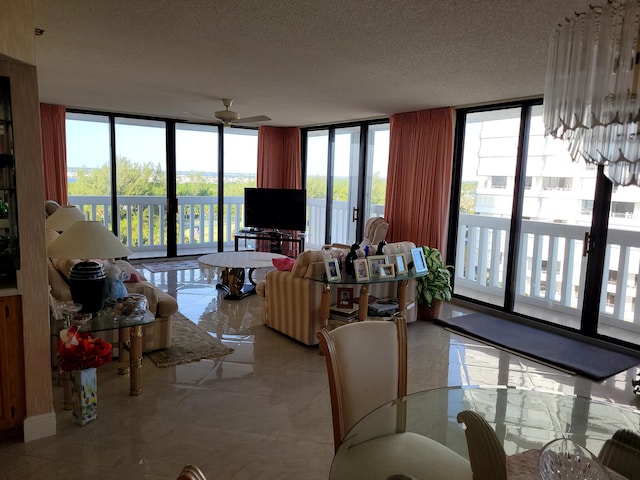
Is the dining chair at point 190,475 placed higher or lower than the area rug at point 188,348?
higher

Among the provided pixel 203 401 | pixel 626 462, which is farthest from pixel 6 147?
pixel 626 462

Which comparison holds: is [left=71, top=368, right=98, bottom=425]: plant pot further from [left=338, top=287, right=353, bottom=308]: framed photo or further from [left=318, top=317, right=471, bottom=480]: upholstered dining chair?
[left=338, top=287, right=353, bottom=308]: framed photo

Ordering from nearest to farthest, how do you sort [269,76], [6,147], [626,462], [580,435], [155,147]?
[626,462], [580,435], [6,147], [269,76], [155,147]

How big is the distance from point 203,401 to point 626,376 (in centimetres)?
331

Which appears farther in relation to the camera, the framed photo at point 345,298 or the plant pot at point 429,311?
the plant pot at point 429,311

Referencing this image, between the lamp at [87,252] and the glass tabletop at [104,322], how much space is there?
0.12m

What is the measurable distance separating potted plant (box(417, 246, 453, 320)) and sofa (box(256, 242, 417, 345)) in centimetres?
53

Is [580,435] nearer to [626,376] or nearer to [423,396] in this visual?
[423,396]

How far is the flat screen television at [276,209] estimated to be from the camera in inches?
299

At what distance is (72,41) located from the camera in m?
3.39

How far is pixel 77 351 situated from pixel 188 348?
1.36 metres

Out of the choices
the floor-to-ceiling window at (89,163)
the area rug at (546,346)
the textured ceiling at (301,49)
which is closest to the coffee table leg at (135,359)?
the textured ceiling at (301,49)

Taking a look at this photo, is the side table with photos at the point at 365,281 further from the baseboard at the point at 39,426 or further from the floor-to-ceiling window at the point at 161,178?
the floor-to-ceiling window at the point at 161,178

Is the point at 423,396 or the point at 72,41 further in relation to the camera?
the point at 72,41
